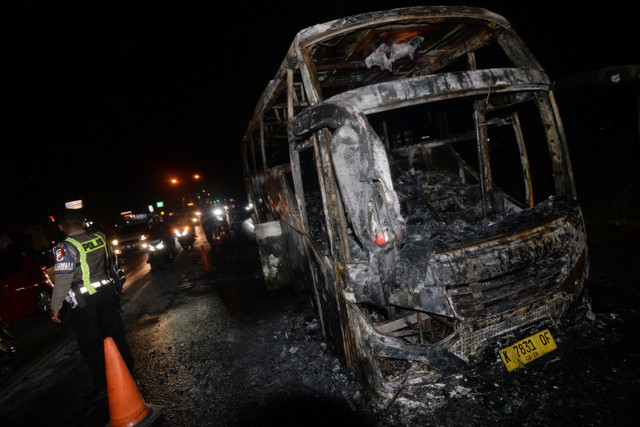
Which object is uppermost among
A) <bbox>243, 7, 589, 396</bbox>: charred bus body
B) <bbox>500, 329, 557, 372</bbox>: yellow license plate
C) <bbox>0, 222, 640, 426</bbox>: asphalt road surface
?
<bbox>243, 7, 589, 396</bbox>: charred bus body

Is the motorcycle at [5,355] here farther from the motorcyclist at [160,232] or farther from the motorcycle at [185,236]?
the motorcycle at [185,236]

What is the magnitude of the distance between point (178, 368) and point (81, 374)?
58.8 inches

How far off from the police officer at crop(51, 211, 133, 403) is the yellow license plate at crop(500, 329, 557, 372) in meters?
4.40

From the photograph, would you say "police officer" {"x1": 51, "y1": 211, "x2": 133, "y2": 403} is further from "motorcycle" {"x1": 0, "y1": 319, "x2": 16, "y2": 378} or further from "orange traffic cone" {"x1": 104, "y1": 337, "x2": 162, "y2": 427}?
"motorcycle" {"x1": 0, "y1": 319, "x2": 16, "y2": 378}

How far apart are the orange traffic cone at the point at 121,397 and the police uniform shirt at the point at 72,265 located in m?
0.99

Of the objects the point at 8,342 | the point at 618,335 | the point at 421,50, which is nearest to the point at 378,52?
the point at 421,50

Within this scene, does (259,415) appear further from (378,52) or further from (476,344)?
(378,52)

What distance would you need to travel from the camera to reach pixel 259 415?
278cm

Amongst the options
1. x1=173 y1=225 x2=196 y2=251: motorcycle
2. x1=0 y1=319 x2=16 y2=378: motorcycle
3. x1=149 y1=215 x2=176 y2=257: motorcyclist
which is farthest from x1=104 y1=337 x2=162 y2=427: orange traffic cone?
x1=173 y1=225 x2=196 y2=251: motorcycle

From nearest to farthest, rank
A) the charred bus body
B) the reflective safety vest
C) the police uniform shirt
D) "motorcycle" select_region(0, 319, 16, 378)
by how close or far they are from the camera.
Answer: the charred bus body
the police uniform shirt
the reflective safety vest
"motorcycle" select_region(0, 319, 16, 378)

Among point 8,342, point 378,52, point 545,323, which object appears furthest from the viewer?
point 8,342

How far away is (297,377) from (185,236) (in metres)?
10.1

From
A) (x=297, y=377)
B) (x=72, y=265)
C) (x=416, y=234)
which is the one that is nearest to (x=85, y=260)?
(x=72, y=265)

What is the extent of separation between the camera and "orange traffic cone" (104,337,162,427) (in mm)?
2811
